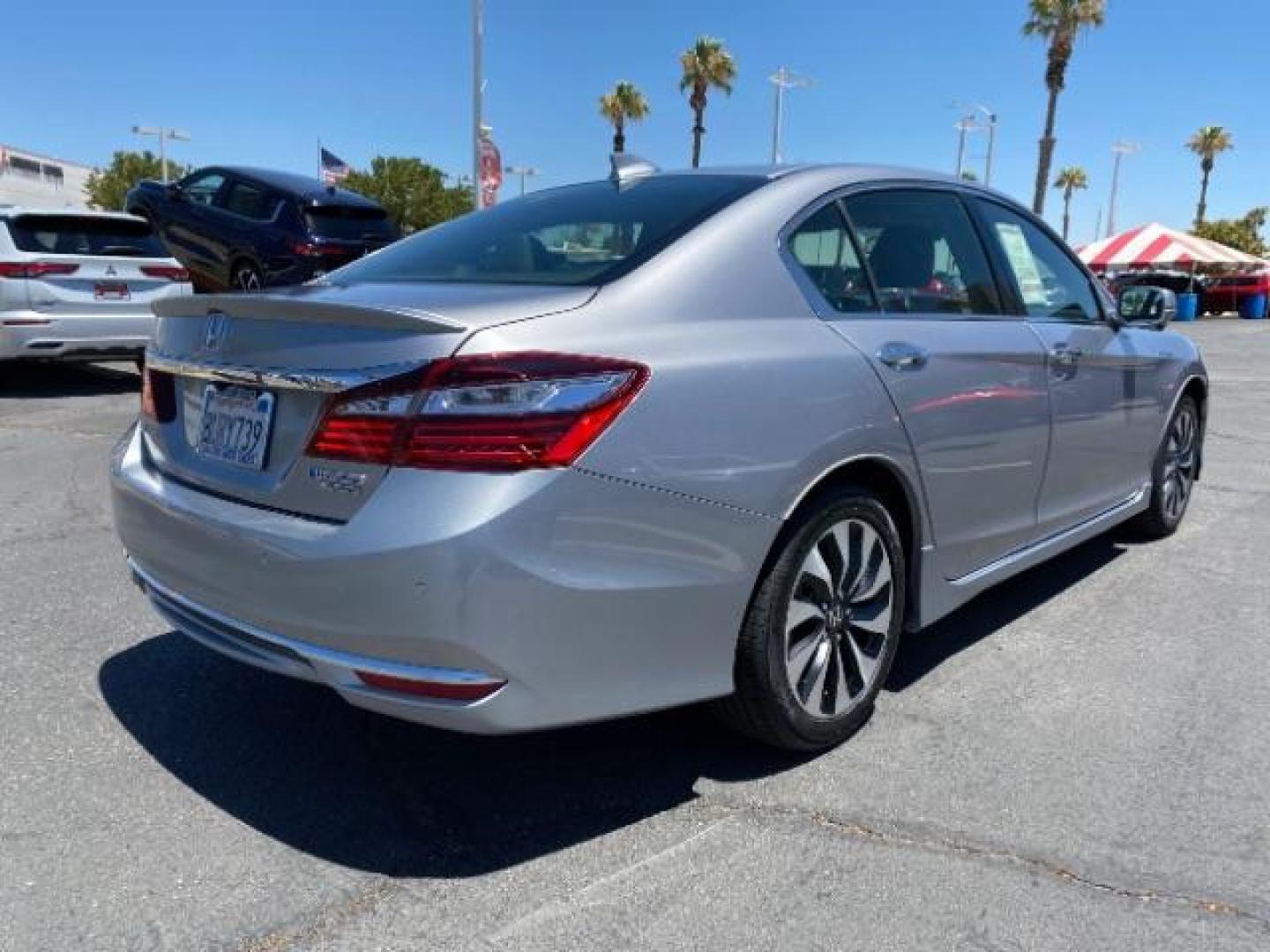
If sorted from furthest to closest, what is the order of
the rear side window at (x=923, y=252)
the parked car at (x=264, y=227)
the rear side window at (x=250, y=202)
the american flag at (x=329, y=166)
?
1. the american flag at (x=329, y=166)
2. the rear side window at (x=250, y=202)
3. the parked car at (x=264, y=227)
4. the rear side window at (x=923, y=252)

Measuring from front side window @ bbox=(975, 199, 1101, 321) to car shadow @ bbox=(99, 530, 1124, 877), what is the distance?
1552mm

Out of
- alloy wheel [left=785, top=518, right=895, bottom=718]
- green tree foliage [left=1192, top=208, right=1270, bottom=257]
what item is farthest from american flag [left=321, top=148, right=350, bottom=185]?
green tree foliage [left=1192, top=208, right=1270, bottom=257]

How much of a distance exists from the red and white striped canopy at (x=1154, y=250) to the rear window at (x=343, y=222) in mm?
30680

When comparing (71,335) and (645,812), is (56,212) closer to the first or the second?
(71,335)

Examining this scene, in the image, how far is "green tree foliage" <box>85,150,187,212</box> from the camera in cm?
6775

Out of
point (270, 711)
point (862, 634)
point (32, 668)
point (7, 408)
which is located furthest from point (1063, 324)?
point (7, 408)

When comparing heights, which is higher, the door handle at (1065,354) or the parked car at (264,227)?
the parked car at (264,227)

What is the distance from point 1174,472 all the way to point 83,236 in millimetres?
9088

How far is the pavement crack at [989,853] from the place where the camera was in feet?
7.86

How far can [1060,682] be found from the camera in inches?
144

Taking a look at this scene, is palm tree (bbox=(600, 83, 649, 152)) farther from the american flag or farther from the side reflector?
the side reflector

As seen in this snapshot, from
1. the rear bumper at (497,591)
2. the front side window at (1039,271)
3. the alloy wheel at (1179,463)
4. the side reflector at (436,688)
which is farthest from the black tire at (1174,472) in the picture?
the side reflector at (436,688)

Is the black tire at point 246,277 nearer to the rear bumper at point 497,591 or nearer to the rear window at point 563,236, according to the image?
the rear window at point 563,236

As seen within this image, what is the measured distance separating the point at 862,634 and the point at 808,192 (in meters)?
1.31
